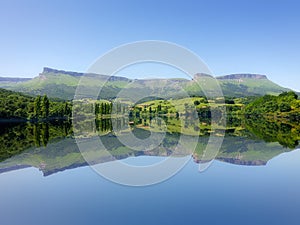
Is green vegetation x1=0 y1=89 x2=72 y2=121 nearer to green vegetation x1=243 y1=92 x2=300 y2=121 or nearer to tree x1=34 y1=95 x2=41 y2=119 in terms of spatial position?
tree x1=34 y1=95 x2=41 y2=119

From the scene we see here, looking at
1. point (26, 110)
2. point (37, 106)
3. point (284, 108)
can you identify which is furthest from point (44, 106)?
point (284, 108)

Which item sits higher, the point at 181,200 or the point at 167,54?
the point at 167,54

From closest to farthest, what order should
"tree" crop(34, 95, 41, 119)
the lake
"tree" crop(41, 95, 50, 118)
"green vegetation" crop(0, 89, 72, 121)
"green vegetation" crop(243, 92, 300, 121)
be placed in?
the lake
"green vegetation" crop(0, 89, 72, 121)
"tree" crop(34, 95, 41, 119)
"tree" crop(41, 95, 50, 118)
"green vegetation" crop(243, 92, 300, 121)

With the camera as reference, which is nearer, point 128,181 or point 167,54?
point 128,181

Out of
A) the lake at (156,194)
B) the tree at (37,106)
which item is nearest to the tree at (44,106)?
the tree at (37,106)

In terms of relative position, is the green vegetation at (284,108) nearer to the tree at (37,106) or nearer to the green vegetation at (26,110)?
the green vegetation at (26,110)

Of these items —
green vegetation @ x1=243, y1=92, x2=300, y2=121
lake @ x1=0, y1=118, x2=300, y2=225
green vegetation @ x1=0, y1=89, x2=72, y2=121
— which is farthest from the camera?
green vegetation @ x1=243, y1=92, x2=300, y2=121

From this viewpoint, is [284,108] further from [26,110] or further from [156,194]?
[156,194]

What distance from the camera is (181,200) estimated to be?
31.8 feet

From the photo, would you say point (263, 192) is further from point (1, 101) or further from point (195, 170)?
point (1, 101)

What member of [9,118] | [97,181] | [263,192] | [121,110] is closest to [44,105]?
[9,118]

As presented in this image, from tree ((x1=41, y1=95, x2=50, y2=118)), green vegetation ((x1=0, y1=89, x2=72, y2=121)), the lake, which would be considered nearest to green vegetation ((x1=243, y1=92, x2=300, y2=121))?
tree ((x1=41, y1=95, x2=50, y2=118))

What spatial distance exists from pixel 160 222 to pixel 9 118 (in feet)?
218

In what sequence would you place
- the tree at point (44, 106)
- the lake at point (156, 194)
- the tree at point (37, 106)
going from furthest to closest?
the tree at point (44, 106) → the tree at point (37, 106) → the lake at point (156, 194)
